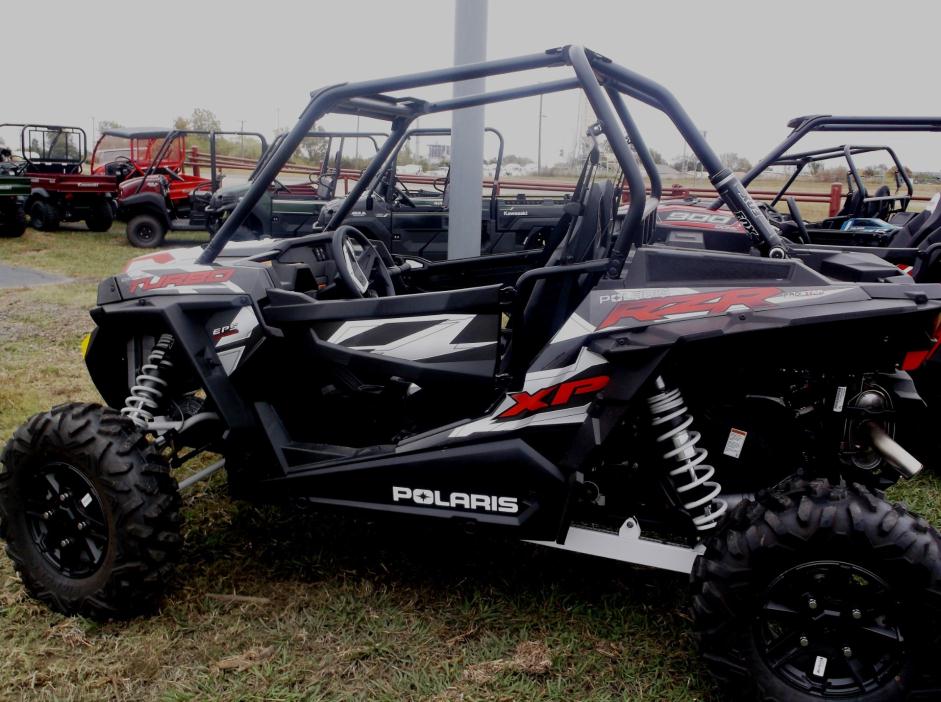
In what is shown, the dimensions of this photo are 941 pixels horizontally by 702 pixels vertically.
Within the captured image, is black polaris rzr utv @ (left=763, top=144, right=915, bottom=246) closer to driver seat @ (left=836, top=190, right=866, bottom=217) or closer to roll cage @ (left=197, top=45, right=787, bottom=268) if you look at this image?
driver seat @ (left=836, top=190, right=866, bottom=217)

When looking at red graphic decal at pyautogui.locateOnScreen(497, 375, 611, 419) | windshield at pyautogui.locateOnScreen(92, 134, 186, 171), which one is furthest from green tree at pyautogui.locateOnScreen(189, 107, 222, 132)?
red graphic decal at pyautogui.locateOnScreen(497, 375, 611, 419)

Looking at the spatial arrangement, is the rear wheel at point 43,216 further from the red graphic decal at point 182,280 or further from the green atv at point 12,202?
the red graphic decal at point 182,280

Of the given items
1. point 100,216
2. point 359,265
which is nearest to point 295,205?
point 100,216

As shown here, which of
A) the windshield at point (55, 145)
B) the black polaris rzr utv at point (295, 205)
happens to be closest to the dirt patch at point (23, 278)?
the black polaris rzr utv at point (295, 205)

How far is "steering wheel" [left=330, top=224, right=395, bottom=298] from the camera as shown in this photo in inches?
128

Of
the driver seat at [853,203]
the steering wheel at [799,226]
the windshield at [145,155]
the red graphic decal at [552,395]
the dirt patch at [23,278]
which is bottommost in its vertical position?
the dirt patch at [23,278]

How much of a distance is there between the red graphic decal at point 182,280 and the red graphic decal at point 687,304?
140cm

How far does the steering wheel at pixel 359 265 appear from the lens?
3262 millimetres

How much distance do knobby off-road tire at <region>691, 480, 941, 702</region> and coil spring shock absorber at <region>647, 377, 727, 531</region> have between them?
0.65ft

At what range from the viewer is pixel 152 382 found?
308cm

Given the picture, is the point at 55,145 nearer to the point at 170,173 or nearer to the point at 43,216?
the point at 43,216

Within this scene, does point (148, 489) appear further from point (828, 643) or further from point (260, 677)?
point (828, 643)

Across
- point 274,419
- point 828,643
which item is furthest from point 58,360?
point 828,643

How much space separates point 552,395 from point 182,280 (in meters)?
1.42
